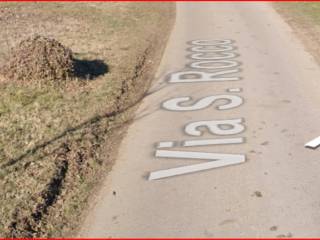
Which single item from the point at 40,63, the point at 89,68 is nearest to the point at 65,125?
the point at 40,63

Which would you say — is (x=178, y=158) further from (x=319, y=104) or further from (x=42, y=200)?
(x=319, y=104)

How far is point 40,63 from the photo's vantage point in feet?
36.4

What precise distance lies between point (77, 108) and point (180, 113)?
2.00m

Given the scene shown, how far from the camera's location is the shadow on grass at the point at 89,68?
11758 mm

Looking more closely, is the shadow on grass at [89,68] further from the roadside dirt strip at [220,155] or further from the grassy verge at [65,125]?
the roadside dirt strip at [220,155]

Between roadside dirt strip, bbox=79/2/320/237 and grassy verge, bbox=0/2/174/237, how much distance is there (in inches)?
12.6

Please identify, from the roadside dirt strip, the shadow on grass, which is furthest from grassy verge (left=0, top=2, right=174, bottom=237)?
the roadside dirt strip

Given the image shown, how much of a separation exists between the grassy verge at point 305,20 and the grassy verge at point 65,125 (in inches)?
174

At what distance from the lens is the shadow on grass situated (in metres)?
11.8

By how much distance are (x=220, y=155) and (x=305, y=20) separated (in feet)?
40.4

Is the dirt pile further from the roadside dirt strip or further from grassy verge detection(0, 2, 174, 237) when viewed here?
the roadside dirt strip

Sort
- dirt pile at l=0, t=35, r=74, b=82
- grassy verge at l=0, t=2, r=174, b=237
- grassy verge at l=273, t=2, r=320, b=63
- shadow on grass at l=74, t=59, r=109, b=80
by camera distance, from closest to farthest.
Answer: grassy verge at l=0, t=2, r=174, b=237 → dirt pile at l=0, t=35, r=74, b=82 → shadow on grass at l=74, t=59, r=109, b=80 → grassy verge at l=273, t=2, r=320, b=63

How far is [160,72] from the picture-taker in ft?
42.5

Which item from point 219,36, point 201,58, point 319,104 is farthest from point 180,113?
point 219,36
